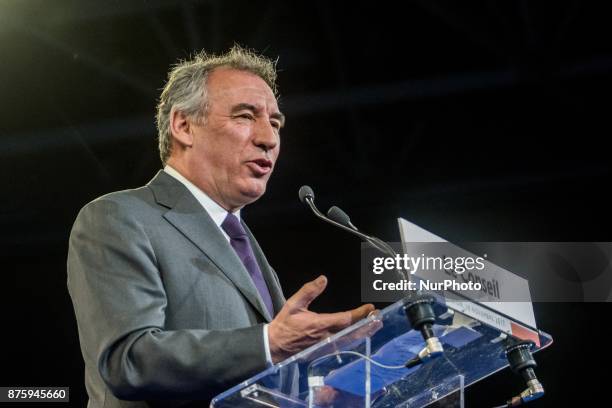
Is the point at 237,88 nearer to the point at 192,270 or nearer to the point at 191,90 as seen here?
the point at 191,90

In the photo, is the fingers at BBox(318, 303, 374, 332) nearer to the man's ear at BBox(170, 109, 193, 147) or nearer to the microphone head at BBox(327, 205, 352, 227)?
the microphone head at BBox(327, 205, 352, 227)

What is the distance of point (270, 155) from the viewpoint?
7.03ft

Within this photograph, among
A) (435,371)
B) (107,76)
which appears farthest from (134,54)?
(435,371)

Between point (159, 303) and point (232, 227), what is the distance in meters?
0.44

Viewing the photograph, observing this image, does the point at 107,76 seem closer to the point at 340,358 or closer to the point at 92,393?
the point at 92,393

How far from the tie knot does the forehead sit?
337 mm

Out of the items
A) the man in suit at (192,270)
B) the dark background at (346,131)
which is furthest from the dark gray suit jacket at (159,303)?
the dark background at (346,131)

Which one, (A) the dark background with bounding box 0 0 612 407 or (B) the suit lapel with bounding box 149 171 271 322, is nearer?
(B) the suit lapel with bounding box 149 171 271 322

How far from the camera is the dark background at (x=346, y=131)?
15.3 feet

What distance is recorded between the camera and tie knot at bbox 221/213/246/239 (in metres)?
1.99

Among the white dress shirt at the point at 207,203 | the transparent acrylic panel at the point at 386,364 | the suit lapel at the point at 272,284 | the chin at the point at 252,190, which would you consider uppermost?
the chin at the point at 252,190

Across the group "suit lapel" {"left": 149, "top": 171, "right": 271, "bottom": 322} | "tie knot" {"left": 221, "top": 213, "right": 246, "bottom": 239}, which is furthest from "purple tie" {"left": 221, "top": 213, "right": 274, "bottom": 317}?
"suit lapel" {"left": 149, "top": 171, "right": 271, "bottom": 322}

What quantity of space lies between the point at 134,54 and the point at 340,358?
12.7 ft

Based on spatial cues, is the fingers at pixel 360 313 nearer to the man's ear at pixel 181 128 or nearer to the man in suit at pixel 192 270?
the man in suit at pixel 192 270
